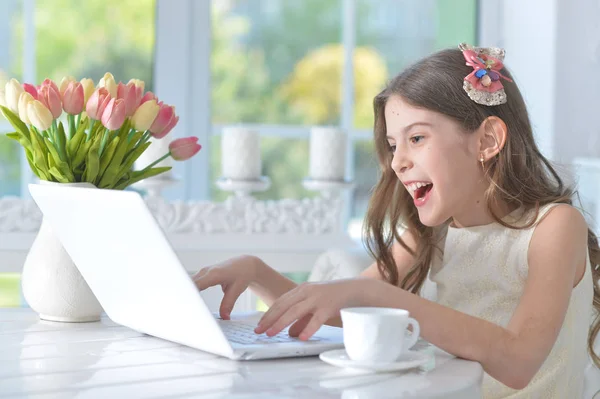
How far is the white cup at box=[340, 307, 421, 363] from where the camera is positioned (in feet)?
3.20

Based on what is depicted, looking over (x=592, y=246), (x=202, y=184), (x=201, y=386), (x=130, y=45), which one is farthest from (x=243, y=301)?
(x=130, y=45)

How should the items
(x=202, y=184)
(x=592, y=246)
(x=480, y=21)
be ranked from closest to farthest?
(x=592, y=246)
(x=202, y=184)
(x=480, y=21)

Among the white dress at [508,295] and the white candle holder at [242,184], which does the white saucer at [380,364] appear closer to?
the white dress at [508,295]

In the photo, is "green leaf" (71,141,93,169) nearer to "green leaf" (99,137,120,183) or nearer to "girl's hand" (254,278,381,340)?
"green leaf" (99,137,120,183)

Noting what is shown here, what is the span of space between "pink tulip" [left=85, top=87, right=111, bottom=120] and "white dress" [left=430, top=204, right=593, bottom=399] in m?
0.70

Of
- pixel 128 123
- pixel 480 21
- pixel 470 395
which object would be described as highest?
pixel 480 21

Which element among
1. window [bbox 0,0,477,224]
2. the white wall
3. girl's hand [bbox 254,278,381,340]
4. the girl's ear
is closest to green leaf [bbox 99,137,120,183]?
girl's hand [bbox 254,278,381,340]

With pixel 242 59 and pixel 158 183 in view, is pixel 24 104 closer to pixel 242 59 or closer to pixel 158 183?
pixel 158 183

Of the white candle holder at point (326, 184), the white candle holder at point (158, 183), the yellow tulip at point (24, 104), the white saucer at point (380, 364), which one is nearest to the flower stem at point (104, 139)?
the yellow tulip at point (24, 104)

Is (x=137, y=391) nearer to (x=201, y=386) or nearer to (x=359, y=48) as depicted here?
(x=201, y=386)

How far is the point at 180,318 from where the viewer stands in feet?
3.58

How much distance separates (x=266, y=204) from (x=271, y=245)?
120mm

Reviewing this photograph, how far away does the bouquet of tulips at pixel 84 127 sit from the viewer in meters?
1.30

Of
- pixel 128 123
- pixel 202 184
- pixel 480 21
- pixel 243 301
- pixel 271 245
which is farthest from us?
pixel 480 21
